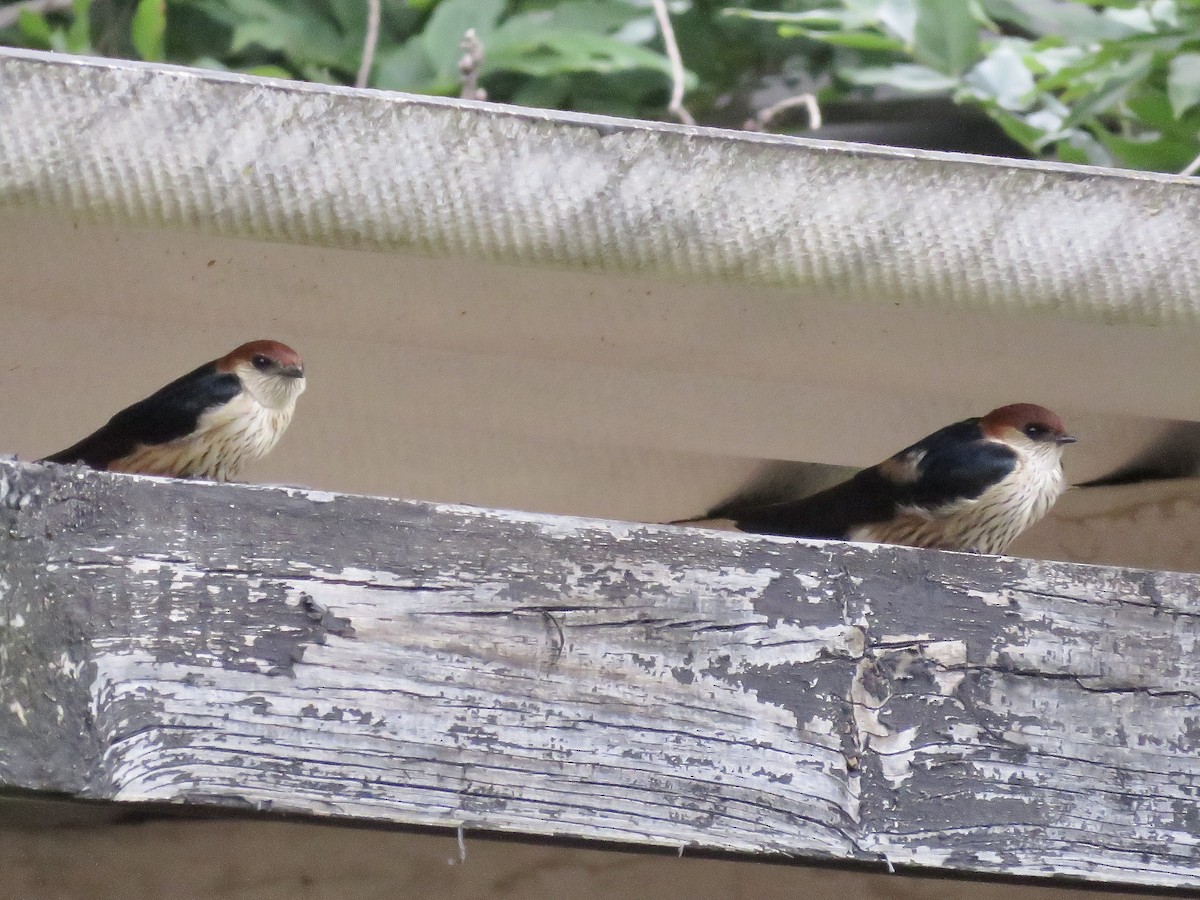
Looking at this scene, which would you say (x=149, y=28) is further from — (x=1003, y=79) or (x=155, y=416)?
(x=1003, y=79)

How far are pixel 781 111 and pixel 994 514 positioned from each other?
1149 millimetres

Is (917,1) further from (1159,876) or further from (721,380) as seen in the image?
(1159,876)

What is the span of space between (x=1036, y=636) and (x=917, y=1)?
56.8 inches

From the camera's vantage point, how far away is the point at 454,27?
252 cm

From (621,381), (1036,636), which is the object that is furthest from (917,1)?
(1036,636)

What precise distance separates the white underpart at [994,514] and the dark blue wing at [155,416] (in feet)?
2.87

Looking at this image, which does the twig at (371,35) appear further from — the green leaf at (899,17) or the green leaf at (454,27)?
the green leaf at (899,17)

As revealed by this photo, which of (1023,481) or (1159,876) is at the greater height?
(1023,481)

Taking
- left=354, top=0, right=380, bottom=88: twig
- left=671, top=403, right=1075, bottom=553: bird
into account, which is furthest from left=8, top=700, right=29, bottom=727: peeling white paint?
left=354, top=0, right=380, bottom=88: twig

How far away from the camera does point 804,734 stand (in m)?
1.07

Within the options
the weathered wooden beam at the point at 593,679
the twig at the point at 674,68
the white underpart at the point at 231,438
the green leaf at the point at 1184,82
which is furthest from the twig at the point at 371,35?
the weathered wooden beam at the point at 593,679

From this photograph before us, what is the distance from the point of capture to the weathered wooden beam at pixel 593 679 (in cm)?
99

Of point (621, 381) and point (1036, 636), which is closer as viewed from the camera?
point (1036, 636)

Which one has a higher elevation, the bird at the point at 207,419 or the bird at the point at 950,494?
the bird at the point at 207,419
